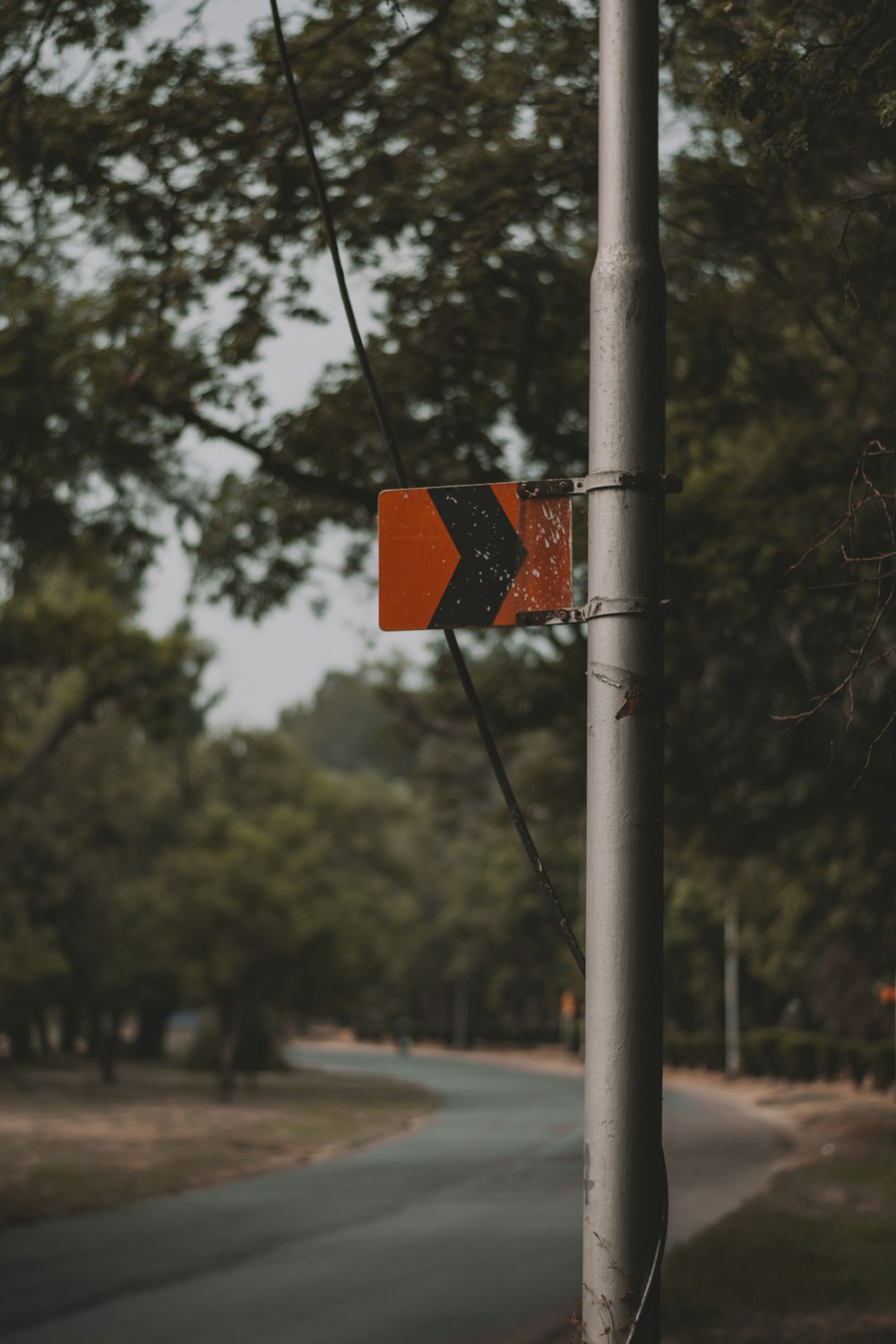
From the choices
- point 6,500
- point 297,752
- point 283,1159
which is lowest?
point 283,1159

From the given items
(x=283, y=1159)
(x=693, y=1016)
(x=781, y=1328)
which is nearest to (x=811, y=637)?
(x=781, y=1328)

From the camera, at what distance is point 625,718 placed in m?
3.46

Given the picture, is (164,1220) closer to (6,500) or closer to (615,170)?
(6,500)

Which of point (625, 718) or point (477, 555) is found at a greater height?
point (477, 555)

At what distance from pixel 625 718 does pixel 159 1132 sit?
2375cm

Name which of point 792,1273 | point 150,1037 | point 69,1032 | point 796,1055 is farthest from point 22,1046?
point 792,1273

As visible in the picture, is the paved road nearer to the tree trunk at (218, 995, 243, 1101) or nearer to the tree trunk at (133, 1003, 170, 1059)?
the tree trunk at (218, 995, 243, 1101)

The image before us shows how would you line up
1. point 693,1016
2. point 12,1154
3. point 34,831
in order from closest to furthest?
point 12,1154 < point 34,831 < point 693,1016

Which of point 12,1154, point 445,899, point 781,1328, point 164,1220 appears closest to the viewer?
point 781,1328

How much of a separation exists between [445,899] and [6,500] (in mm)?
72081

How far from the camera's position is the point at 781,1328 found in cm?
831

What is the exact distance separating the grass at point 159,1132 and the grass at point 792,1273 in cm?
699

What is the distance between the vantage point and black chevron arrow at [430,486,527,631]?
381 cm

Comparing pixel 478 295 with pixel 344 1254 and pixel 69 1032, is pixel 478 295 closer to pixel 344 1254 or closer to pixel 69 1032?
pixel 344 1254
